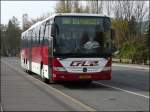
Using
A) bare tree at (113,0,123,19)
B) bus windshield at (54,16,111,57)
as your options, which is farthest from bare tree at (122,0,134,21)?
bus windshield at (54,16,111,57)

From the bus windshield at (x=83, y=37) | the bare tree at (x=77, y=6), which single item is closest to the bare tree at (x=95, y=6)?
the bare tree at (x=77, y=6)

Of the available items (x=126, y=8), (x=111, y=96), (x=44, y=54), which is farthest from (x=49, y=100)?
(x=126, y=8)

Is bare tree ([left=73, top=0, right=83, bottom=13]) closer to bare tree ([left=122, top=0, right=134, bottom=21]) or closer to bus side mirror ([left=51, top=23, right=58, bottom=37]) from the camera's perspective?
bare tree ([left=122, top=0, right=134, bottom=21])

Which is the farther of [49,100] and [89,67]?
[89,67]

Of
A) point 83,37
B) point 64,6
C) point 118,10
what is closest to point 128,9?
point 118,10

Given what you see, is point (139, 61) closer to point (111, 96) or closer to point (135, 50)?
point (135, 50)

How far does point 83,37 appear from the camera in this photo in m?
21.2

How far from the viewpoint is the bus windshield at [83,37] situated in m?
21.0

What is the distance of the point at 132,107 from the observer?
46.3 ft

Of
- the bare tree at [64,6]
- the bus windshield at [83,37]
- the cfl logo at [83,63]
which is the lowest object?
the cfl logo at [83,63]

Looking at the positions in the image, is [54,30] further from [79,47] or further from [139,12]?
[139,12]

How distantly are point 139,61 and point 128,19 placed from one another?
2408cm

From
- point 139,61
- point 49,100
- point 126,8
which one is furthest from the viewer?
point 126,8

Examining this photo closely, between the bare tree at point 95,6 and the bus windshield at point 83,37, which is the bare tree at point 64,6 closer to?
the bare tree at point 95,6
